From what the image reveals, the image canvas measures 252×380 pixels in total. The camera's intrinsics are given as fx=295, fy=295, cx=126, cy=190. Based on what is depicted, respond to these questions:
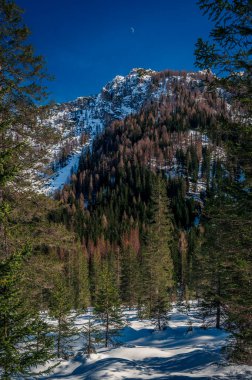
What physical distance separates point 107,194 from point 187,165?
4111cm

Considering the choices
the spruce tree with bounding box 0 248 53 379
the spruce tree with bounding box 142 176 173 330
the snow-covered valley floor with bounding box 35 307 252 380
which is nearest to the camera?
the spruce tree with bounding box 0 248 53 379

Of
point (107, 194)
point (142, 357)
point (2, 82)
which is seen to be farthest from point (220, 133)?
point (107, 194)

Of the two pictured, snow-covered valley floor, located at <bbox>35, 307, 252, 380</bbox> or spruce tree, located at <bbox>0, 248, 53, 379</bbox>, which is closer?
spruce tree, located at <bbox>0, 248, 53, 379</bbox>

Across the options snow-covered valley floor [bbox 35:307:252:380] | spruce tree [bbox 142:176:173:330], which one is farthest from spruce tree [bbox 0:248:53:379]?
spruce tree [bbox 142:176:173:330]

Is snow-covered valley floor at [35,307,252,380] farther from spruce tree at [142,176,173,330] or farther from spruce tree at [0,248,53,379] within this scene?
spruce tree at [0,248,53,379]

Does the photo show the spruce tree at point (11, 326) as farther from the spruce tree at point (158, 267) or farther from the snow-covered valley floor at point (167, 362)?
the spruce tree at point (158, 267)

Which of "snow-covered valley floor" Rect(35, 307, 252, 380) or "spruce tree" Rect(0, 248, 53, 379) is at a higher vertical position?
"spruce tree" Rect(0, 248, 53, 379)

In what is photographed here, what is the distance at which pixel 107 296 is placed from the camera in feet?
89.2

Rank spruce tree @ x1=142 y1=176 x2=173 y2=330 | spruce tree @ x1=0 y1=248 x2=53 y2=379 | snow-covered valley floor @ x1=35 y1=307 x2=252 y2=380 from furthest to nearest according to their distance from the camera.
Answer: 1. spruce tree @ x1=142 y1=176 x2=173 y2=330
2. snow-covered valley floor @ x1=35 y1=307 x2=252 y2=380
3. spruce tree @ x1=0 y1=248 x2=53 y2=379

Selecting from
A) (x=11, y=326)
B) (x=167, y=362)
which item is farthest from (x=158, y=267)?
(x=11, y=326)

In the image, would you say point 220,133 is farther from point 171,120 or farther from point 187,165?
point 171,120

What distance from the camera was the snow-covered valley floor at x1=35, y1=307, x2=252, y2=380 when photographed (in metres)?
13.4

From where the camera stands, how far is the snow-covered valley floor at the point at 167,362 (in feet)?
44.0

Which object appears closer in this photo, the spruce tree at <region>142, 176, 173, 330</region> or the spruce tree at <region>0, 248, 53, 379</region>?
the spruce tree at <region>0, 248, 53, 379</region>
